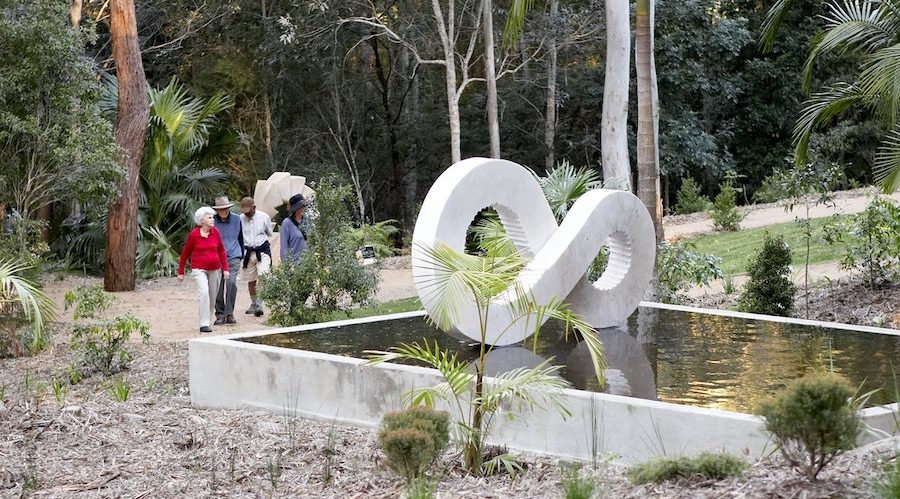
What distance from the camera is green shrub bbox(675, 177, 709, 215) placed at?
2589 centimetres

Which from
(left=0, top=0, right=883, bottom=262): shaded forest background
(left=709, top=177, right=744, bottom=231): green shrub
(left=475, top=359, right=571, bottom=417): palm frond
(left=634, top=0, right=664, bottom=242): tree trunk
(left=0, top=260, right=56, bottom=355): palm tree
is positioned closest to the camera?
(left=475, top=359, right=571, bottom=417): palm frond

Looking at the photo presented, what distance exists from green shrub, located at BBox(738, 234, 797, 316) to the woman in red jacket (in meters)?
5.96

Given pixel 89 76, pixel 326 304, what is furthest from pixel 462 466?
pixel 89 76

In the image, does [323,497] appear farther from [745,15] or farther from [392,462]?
[745,15]

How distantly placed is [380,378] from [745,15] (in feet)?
81.5

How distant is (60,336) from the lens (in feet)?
45.5

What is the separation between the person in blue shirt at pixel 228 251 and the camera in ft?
44.1

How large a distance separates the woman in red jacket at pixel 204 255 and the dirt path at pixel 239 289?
1.31 feet

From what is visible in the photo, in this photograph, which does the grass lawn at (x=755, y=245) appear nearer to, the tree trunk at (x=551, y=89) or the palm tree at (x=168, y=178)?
the tree trunk at (x=551, y=89)

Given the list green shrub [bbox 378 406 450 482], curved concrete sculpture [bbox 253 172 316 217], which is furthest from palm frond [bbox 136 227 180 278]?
green shrub [bbox 378 406 450 482]

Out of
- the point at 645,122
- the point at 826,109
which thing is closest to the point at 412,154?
the point at 645,122

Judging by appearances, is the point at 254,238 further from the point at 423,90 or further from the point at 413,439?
the point at 423,90

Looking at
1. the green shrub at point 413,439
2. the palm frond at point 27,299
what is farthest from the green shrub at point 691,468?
the palm frond at point 27,299

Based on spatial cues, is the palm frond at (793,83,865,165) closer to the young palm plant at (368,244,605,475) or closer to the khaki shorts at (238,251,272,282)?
Result: the khaki shorts at (238,251,272,282)
